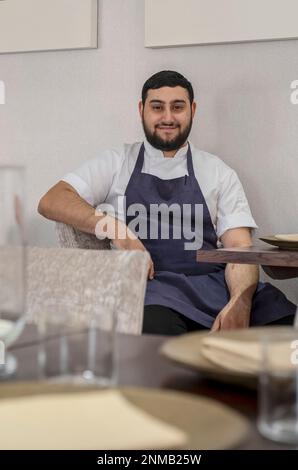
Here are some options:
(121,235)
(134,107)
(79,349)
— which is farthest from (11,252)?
(134,107)

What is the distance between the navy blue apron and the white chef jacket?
0.03m

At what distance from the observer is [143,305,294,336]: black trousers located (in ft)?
9.29

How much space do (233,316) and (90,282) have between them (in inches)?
52.9

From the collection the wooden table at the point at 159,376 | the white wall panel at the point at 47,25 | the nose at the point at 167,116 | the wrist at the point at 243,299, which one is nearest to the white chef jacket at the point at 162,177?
the nose at the point at 167,116

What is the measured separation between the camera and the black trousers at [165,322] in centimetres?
283

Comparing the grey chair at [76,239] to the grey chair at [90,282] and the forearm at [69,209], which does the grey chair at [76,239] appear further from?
the grey chair at [90,282]

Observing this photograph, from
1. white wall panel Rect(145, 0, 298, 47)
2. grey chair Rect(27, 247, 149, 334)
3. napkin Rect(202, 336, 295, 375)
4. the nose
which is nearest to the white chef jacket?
the nose

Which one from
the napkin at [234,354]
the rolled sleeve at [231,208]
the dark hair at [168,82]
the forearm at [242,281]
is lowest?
the forearm at [242,281]

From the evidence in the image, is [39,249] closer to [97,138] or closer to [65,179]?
[65,179]

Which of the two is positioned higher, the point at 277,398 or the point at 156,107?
the point at 156,107

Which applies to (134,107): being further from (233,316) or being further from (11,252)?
(11,252)

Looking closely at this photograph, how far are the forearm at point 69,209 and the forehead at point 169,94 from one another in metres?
0.52

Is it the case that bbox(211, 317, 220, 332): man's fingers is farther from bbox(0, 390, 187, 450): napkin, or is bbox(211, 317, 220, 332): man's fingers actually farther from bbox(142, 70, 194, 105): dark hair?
bbox(0, 390, 187, 450): napkin

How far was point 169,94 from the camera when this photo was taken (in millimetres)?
3439
